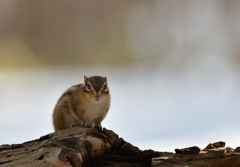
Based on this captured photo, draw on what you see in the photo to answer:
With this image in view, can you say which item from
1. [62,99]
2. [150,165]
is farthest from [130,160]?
[62,99]

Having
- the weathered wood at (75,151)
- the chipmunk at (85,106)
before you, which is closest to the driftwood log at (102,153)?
the weathered wood at (75,151)

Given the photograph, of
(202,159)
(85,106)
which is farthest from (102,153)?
(85,106)

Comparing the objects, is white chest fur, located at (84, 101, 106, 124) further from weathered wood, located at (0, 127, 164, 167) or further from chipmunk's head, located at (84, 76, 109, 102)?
weathered wood, located at (0, 127, 164, 167)

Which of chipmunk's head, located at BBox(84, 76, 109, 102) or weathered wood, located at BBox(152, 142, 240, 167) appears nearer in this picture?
weathered wood, located at BBox(152, 142, 240, 167)

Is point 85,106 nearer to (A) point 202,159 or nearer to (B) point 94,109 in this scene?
(B) point 94,109

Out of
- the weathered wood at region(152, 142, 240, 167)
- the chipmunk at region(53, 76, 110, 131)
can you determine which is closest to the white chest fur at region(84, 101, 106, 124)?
the chipmunk at region(53, 76, 110, 131)
